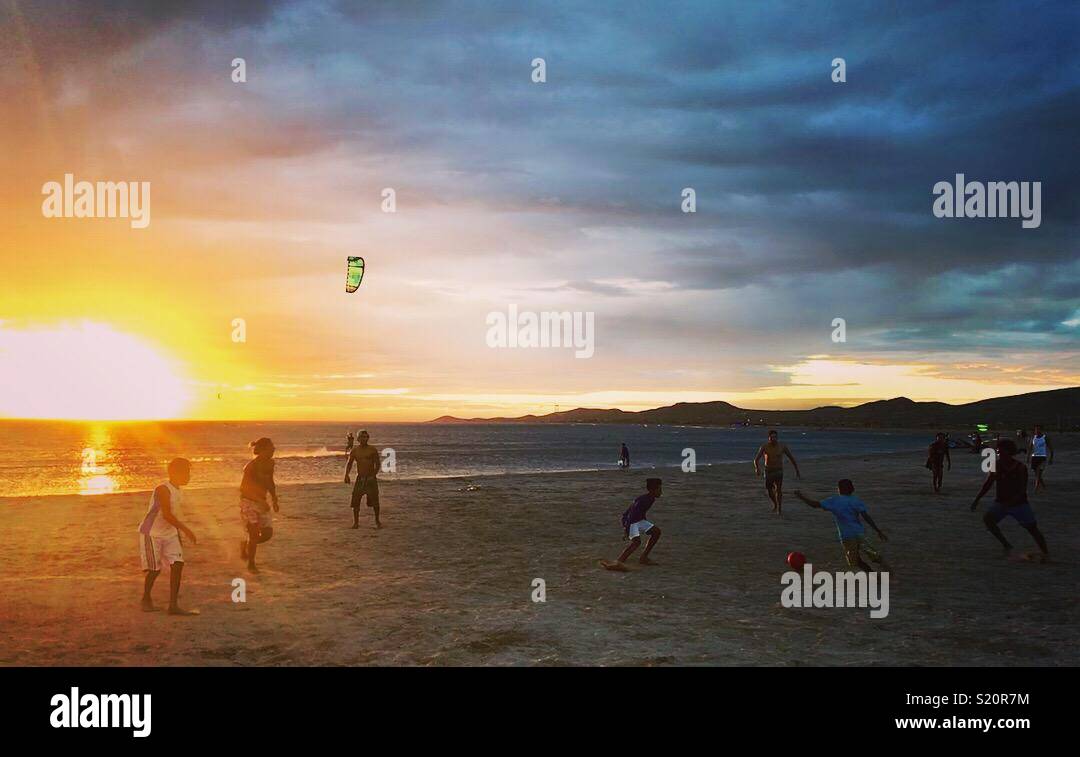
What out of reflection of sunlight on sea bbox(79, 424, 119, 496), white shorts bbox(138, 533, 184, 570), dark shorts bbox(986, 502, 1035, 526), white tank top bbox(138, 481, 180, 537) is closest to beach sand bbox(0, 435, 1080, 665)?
white shorts bbox(138, 533, 184, 570)

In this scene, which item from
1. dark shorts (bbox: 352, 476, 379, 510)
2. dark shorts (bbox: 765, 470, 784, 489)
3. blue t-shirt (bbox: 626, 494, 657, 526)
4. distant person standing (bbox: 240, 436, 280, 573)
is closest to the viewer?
distant person standing (bbox: 240, 436, 280, 573)

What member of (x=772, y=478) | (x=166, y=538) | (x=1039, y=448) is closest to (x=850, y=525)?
(x=772, y=478)

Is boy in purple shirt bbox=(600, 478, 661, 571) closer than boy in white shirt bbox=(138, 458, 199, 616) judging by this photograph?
No

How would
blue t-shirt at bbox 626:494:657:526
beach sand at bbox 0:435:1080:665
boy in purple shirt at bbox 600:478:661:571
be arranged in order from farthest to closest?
blue t-shirt at bbox 626:494:657:526, boy in purple shirt at bbox 600:478:661:571, beach sand at bbox 0:435:1080:665

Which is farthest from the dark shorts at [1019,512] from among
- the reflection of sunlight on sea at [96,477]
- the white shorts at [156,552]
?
the reflection of sunlight on sea at [96,477]

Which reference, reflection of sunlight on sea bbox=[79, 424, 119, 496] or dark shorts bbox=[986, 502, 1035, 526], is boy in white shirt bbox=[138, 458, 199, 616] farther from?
reflection of sunlight on sea bbox=[79, 424, 119, 496]

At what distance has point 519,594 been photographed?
9.96m

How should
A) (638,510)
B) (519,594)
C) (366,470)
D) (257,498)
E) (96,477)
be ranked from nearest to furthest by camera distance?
(519,594) → (257,498) → (638,510) → (366,470) → (96,477)

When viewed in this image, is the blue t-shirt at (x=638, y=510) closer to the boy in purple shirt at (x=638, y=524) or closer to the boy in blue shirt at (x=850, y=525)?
the boy in purple shirt at (x=638, y=524)

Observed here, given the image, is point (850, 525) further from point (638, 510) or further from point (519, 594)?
point (519, 594)

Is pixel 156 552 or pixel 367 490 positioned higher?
pixel 156 552

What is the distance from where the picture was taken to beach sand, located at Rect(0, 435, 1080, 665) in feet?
24.0
